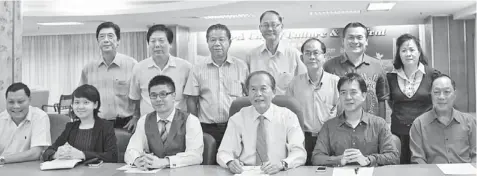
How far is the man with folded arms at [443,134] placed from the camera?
2.98 m

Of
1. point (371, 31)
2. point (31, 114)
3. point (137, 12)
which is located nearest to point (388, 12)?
point (371, 31)

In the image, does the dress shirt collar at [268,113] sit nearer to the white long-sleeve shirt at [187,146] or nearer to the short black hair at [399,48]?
the white long-sleeve shirt at [187,146]

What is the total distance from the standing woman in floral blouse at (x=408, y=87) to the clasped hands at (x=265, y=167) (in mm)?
1199

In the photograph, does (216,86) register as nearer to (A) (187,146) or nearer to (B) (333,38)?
(A) (187,146)

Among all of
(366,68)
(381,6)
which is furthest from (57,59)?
(366,68)

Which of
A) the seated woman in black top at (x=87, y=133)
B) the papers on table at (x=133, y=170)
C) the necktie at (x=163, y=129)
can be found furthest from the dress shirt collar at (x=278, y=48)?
the papers on table at (x=133, y=170)

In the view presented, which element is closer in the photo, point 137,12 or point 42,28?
point 137,12

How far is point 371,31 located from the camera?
40.5ft

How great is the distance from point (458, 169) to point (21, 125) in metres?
2.86

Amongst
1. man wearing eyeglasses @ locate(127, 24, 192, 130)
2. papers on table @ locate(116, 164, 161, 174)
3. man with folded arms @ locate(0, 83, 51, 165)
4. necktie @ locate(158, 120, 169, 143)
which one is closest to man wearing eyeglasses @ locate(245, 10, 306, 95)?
man wearing eyeglasses @ locate(127, 24, 192, 130)

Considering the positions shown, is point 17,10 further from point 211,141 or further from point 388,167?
point 388,167

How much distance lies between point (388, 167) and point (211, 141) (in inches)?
43.6

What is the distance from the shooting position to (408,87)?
3428mm

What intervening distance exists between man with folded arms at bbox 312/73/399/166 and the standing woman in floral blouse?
557 mm
